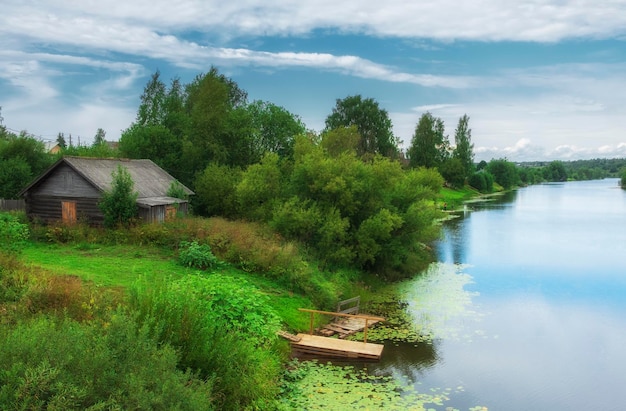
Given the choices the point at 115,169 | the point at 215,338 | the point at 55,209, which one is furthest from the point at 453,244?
the point at 215,338

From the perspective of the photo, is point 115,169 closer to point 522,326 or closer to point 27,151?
point 27,151

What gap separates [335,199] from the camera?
2820 cm

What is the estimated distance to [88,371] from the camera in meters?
7.57

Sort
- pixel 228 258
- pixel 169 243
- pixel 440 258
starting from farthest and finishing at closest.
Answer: pixel 440 258, pixel 169 243, pixel 228 258

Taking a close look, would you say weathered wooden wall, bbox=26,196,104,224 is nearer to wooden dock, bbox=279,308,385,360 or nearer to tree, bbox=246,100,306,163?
wooden dock, bbox=279,308,385,360

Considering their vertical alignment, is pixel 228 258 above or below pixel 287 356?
above

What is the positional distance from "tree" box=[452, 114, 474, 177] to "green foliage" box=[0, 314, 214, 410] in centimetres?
8745

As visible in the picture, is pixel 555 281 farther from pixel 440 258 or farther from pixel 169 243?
pixel 169 243

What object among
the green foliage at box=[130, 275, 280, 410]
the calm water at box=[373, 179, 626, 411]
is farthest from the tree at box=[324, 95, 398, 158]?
the green foliage at box=[130, 275, 280, 410]

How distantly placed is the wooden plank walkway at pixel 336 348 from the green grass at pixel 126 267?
4.38 feet

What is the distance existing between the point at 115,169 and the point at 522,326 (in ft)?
75.2

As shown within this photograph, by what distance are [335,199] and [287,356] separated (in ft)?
41.7

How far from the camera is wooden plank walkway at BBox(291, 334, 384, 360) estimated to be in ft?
56.4

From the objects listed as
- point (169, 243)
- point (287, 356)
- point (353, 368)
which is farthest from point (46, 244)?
point (353, 368)
